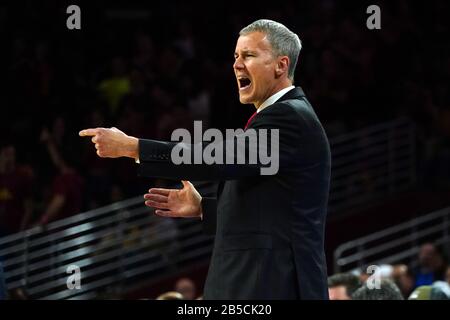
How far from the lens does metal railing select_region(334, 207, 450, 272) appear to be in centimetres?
959

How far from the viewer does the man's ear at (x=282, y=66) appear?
364 cm

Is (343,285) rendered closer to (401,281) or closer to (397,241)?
(401,281)

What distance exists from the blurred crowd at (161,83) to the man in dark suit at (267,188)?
5.65 m

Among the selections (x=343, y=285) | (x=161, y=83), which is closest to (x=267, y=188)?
(x=343, y=285)

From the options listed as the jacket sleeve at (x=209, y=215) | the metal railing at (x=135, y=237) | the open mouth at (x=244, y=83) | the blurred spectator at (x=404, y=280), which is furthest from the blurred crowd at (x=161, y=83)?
the open mouth at (x=244, y=83)

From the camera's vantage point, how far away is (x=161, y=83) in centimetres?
1069

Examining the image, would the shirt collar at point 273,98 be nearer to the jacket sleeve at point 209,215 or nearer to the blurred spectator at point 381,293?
the jacket sleeve at point 209,215

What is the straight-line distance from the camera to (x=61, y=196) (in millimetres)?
9078

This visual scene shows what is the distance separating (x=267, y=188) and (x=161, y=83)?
286 inches

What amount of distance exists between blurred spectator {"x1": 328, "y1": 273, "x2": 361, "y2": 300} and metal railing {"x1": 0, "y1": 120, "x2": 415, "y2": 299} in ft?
10.3
